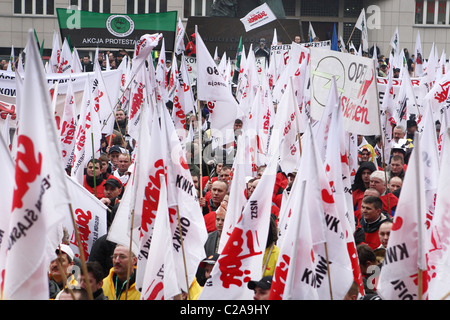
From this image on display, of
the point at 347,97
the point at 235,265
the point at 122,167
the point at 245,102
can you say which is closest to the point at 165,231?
the point at 235,265

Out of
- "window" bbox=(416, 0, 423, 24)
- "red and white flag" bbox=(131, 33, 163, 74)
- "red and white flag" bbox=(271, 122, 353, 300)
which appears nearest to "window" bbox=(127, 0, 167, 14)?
"window" bbox=(416, 0, 423, 24)

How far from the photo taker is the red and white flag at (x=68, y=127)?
420 inches

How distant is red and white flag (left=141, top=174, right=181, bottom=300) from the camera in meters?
5.34

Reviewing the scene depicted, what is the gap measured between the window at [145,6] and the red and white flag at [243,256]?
3344 cm

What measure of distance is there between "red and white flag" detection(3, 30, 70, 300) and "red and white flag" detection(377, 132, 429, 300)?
74.8 inches

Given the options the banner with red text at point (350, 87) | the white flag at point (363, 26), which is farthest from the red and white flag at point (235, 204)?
the white flag at point (363, 26)

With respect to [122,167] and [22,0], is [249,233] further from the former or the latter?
[22,0]

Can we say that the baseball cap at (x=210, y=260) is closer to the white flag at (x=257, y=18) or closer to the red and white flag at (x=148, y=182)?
the red and white flag at (x=148, y=182)

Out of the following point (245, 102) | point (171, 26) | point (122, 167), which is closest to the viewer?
point (122, 167)

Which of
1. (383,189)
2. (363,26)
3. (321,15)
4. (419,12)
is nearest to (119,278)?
(383,189)

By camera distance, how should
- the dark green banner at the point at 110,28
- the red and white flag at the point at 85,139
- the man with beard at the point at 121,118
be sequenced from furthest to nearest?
the dark green banner at the point at 110,28 → the man with beard at the point at 121,118 → the red and white flag at the point at 85,139

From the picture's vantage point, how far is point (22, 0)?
39062mm

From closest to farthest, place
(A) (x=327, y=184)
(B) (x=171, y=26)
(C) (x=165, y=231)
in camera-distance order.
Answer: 1. (C) (x=165, y=231)
2. (A) (x=327, y=184)
3. (B) (x=171, y=26)
